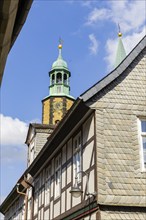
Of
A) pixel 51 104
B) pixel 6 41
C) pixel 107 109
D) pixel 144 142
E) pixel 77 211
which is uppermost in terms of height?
pixel 51 104

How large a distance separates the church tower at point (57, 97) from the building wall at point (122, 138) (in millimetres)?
38160

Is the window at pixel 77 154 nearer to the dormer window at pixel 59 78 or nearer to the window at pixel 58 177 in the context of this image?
the window at pixel 58 177

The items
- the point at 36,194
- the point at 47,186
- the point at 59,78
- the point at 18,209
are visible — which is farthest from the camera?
the point at 59,78

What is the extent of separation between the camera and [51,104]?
51.4 meters

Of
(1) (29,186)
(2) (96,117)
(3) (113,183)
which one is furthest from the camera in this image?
(1) (29,186)

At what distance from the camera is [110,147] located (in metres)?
11.7

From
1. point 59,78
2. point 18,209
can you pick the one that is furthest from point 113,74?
point 59,78

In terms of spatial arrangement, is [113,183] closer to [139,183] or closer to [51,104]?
[139,183]

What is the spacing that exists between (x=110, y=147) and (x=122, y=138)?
0.51 meters

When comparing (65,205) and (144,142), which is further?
(65,205)

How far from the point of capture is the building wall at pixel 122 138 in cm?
1112

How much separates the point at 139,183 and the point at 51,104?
4051cm

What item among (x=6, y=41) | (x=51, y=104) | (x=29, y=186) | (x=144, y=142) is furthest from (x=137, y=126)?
(x=51, y=104)

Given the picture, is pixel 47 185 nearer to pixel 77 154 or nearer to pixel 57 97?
pixel 77 154
